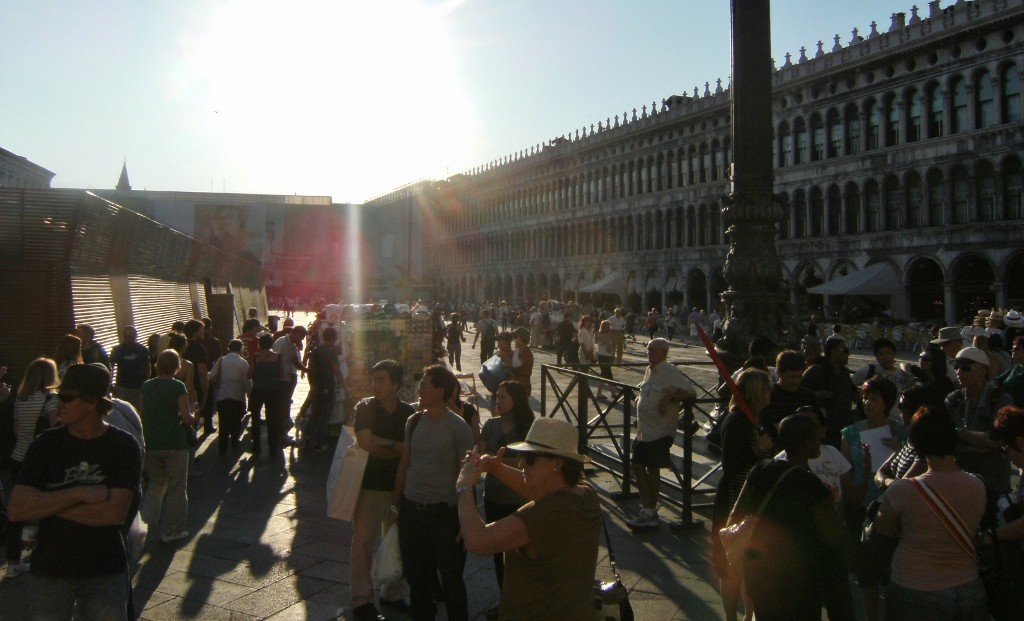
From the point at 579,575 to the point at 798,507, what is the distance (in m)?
1.04

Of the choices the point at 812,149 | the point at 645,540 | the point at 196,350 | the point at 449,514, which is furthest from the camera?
the point at 812,149

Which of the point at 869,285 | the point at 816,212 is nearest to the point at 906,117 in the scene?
the point at 816,212

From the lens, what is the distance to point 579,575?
9.72 ft

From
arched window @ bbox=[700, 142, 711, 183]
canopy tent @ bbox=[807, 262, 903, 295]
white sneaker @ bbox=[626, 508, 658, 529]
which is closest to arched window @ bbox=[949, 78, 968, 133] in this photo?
canopy tent @ bbox=[807, 262, 903, 295]

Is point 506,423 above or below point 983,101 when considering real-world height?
below

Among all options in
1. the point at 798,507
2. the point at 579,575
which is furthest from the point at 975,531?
the point at 579,575

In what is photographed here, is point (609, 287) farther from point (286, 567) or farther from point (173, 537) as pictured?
point (286, 567)

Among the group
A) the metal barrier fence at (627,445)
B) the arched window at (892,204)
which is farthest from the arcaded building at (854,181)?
the metal barrier fence at (627,445)

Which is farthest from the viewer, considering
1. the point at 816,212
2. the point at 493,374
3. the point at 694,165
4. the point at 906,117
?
the point at 694,165

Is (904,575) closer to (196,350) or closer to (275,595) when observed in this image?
(275,595)

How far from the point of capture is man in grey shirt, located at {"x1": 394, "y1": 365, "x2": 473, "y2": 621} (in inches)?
170

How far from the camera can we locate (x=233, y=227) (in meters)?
71.4

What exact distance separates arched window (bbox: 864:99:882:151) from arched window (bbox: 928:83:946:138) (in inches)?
98.9

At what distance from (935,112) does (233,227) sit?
185 ft
